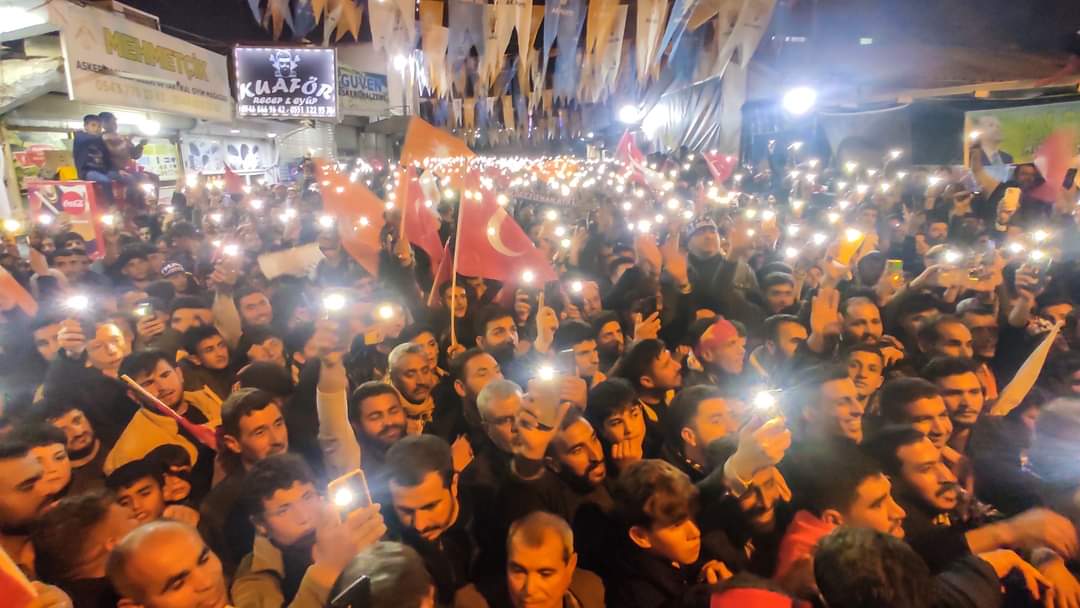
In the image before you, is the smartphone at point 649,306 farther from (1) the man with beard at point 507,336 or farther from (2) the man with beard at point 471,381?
(2) the man with beard at point 471,381

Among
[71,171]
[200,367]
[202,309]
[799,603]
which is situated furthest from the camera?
[71,171]

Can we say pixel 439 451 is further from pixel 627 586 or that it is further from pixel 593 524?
pixel 627 586

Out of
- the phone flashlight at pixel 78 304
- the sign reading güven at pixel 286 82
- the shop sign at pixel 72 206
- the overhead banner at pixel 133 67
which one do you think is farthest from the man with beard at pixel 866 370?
the sign reading güven at pixel 286 82

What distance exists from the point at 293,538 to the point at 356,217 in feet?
13.4

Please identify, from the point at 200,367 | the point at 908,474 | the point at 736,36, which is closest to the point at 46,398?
the point at 200,367

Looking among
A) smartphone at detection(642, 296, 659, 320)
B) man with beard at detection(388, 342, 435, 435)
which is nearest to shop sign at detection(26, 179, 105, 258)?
man with beard at detection(388, 342, 435, 435)

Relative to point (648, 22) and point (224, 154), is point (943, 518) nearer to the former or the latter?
point (648, 22)

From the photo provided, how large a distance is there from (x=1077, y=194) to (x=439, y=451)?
7908 mm

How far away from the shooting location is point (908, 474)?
8.60 ft

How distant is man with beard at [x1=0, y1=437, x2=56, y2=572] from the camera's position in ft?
7.52

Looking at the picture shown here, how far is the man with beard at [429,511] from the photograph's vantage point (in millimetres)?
2539

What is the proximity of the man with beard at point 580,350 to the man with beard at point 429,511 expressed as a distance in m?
1.33

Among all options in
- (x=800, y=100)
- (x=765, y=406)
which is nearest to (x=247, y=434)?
(x=765, y=406)

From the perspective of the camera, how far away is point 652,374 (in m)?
3.69
